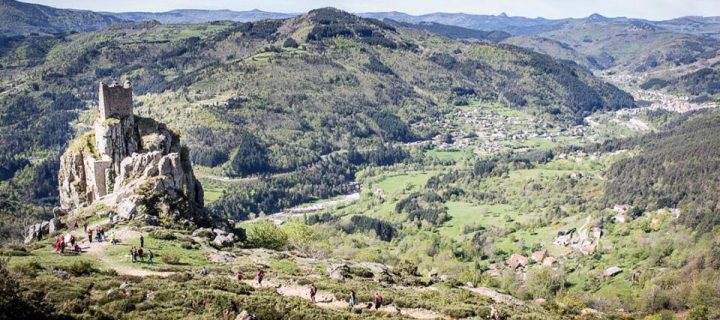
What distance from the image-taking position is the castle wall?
79.1m

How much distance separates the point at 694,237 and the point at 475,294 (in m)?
106

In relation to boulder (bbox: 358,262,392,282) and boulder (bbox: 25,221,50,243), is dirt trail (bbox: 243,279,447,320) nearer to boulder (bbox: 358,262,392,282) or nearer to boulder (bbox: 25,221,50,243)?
boulder (bbox: 358,262,392,282)

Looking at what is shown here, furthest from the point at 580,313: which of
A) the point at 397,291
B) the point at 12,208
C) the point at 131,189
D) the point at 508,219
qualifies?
the point at 12,208

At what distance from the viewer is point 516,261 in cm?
14962

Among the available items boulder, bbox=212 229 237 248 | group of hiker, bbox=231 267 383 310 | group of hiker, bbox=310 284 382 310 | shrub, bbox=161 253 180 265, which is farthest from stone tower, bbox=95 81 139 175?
group of hiker, bbox=310 284 382 310

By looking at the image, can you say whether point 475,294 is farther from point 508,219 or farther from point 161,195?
point 508,219

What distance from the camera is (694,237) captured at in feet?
467

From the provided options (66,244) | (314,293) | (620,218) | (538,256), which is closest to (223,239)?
(66,244)

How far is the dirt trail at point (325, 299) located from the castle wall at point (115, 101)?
131 ft

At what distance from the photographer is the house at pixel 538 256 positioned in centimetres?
15023

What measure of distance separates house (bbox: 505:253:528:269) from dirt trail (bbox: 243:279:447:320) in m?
104

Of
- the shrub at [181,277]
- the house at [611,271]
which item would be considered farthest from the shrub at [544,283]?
the shrub at [181,277]

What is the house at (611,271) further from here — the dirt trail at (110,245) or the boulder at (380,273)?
the dirt trail at (110,245)

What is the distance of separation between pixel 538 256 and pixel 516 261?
6944mm
